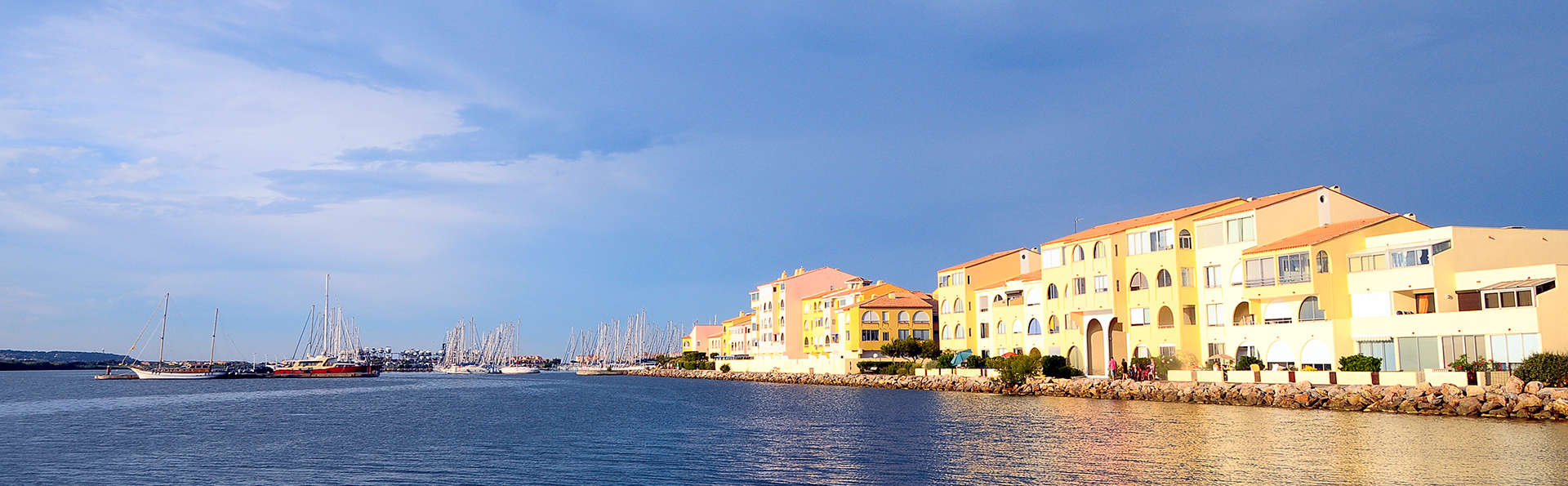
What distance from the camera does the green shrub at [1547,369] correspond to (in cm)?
4191

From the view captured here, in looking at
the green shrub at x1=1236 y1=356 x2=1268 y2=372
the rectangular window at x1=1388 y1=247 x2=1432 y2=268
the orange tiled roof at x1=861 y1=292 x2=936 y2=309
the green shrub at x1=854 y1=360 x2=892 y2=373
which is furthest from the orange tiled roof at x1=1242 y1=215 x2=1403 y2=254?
the orange tiled roof at x1=861 y1=292 x2=936 y2=309

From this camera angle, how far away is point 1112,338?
7019cm

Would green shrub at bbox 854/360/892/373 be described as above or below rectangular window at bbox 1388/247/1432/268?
below

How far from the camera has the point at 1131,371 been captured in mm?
65062

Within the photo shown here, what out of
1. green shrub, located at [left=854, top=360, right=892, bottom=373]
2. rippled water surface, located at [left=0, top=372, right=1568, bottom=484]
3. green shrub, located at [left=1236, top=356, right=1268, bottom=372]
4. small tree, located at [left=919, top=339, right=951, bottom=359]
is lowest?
rippled water surface, located at [left=0, top=372, right=1568, bottom=484]

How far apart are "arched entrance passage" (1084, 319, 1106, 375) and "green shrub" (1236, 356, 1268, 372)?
14055 millimetres

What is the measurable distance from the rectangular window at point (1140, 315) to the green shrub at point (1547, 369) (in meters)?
24.4

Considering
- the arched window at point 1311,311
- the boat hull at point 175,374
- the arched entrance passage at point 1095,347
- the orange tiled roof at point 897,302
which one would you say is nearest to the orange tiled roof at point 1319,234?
the arched window at point 1311,311

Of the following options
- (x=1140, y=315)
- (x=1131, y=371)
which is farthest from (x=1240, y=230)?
(x=1131, y=371)

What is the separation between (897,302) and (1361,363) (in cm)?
6212

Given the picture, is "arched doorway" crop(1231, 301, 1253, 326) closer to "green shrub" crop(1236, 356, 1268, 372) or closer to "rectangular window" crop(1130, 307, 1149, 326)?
"green shrub" crop(1236, 356, 1268, 372)

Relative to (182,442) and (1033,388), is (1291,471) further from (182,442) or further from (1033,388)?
(1033,388)

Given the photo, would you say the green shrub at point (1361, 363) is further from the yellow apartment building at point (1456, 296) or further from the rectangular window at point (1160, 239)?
the rectangular window at point (1160, 239)

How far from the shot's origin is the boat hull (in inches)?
5671
